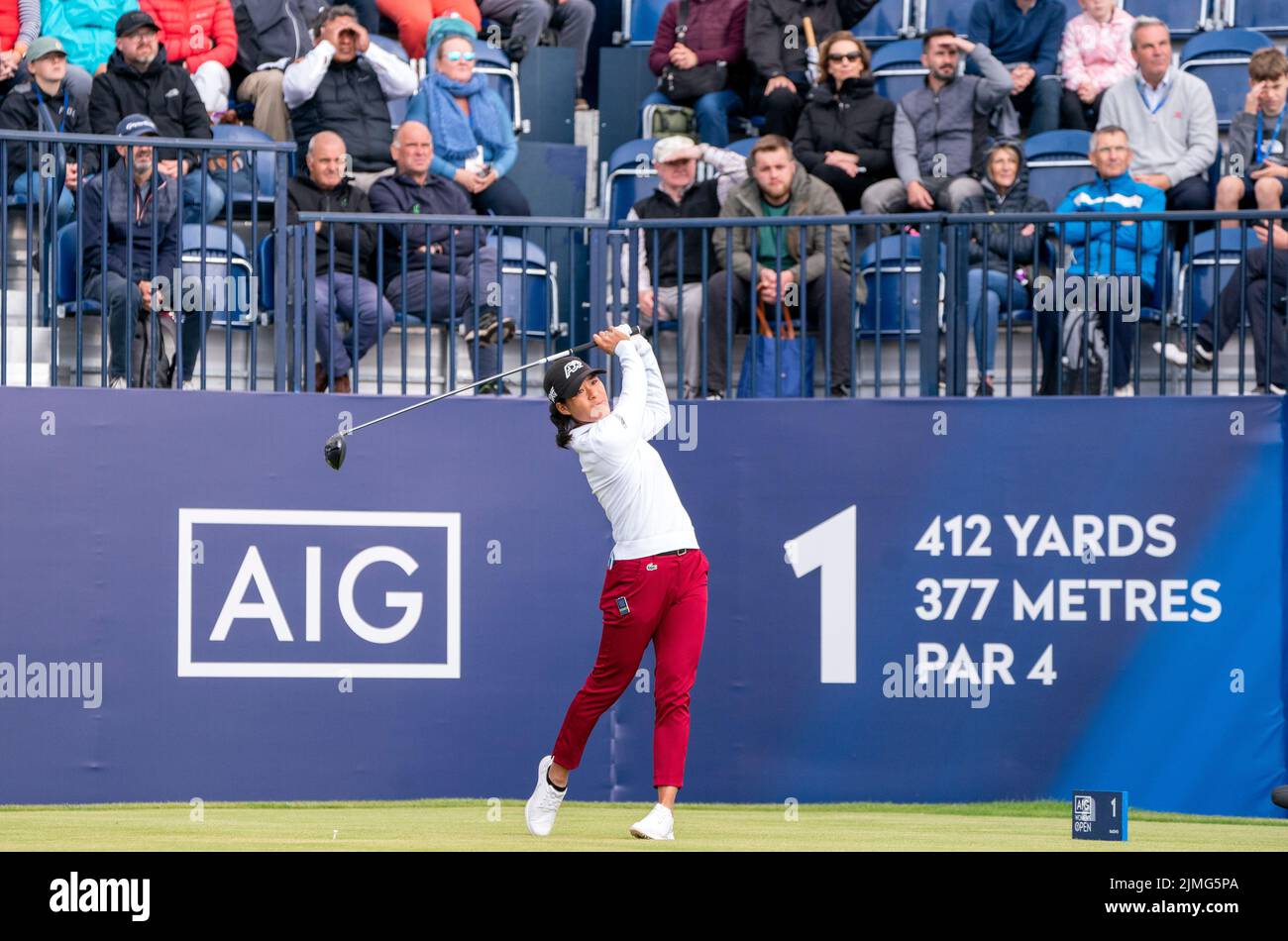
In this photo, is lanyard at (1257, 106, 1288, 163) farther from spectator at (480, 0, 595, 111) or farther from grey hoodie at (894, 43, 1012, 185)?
spectator at (480, 0, 595, 111)

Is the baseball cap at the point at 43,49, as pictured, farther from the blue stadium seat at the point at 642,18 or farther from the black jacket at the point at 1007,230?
the black jacket at the point at 1007,230

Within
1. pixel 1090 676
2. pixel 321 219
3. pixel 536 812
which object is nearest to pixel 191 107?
pixel 321 219

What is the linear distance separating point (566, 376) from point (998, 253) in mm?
3325

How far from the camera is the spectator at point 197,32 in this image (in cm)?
1305

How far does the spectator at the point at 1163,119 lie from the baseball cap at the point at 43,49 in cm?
615

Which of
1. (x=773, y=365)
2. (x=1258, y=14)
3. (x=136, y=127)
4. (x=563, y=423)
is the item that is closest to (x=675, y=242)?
(x=773, y=365)

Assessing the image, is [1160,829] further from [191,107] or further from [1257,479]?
[191,107]

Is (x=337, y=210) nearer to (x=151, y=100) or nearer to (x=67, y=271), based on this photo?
(x=151, y=100)

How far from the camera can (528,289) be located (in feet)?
36.9

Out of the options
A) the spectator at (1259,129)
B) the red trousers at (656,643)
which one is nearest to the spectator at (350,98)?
the red trousers at (656,643)

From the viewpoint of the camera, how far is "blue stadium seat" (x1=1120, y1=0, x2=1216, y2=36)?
1424 centimetres

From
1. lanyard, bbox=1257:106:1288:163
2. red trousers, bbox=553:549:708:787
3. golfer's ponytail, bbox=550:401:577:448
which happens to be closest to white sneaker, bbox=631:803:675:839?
red trousers, bbox=553:549:708:787

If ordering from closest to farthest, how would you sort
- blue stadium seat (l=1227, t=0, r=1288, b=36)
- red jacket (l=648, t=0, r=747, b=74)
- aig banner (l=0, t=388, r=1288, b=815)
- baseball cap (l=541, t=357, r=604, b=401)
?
baseball cap (l=541, t=357, r=604, b=401) → aig banner (l=0, t=388, r=1288, b=815) → red jacket (l=648, t=0, r=747, b=74) → blue stadium seat (l=1227, t=0, r=1288, b=36)

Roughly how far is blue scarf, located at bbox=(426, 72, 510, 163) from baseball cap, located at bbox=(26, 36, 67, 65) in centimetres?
225
